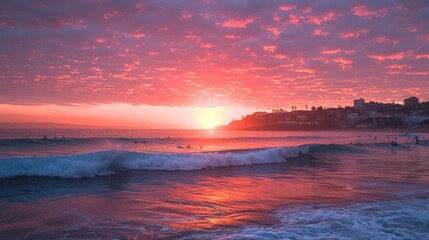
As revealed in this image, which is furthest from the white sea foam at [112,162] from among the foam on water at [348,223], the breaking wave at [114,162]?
the foam on water at [348,223]

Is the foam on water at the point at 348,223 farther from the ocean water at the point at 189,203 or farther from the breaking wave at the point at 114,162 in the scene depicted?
the breaking wave at the point at 114,162

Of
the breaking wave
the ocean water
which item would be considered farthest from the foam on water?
the breaking wave

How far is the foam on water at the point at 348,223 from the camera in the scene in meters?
6.84

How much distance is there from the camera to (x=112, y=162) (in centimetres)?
1856

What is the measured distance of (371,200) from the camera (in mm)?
10633

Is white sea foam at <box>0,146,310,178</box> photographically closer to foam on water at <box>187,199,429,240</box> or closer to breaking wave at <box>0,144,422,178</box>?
breaking wave at <box>0,144,422,178</box>

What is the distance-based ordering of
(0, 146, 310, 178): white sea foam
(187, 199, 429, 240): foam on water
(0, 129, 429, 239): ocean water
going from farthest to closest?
(0, 146, 310, 178): white sea foam, (0, 129, 429, 239): ocean water, (187, 199, 429, 240): foam on water

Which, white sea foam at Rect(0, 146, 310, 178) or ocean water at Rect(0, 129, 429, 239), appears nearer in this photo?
ocean water at Rect(0, 129, 429, 239)

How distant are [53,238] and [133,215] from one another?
2307 millimetres

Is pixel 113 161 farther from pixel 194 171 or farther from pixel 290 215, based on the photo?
pixel 290 215

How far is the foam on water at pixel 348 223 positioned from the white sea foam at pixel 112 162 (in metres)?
11.5

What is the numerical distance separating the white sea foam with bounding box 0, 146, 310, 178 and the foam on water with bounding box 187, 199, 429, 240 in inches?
452

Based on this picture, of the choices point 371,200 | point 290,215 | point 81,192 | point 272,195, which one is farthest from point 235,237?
point 81,192

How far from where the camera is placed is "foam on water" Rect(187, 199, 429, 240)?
22.5ft
